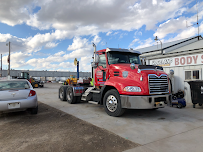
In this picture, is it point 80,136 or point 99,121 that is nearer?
point 80,136

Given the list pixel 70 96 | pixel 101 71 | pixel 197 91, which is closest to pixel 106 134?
pixel 101 71

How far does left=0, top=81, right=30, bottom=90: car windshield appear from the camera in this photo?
562 cm

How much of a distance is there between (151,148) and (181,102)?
5100mm

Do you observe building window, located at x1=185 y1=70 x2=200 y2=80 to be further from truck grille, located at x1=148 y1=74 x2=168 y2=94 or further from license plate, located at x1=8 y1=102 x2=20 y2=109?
license plate, located at x1=8 y1=102 x2=20 y2=109

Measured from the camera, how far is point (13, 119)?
5547 millimetres

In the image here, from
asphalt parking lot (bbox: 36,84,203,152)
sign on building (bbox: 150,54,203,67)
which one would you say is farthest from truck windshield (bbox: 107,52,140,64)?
sign on building (bbox: 150,54,203,67)

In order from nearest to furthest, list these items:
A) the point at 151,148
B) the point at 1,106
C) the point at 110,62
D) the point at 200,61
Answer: the point at 151,148
the point at 1,106
the point at 110,62
the point at 200,61

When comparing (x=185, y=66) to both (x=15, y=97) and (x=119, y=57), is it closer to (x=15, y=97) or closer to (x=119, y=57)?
(x=119, y=57)

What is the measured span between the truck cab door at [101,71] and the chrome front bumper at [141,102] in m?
1.55

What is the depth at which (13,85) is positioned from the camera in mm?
5844

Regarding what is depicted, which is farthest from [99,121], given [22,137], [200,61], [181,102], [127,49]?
[200,61]

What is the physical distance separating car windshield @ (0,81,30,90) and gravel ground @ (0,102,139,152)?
1194 millimetres

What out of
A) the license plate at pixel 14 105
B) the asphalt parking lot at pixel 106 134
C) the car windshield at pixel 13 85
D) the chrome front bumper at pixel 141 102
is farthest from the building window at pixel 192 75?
the license plate at pixel 14 105

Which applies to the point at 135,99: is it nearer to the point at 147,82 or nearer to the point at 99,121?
the point at 147,82
